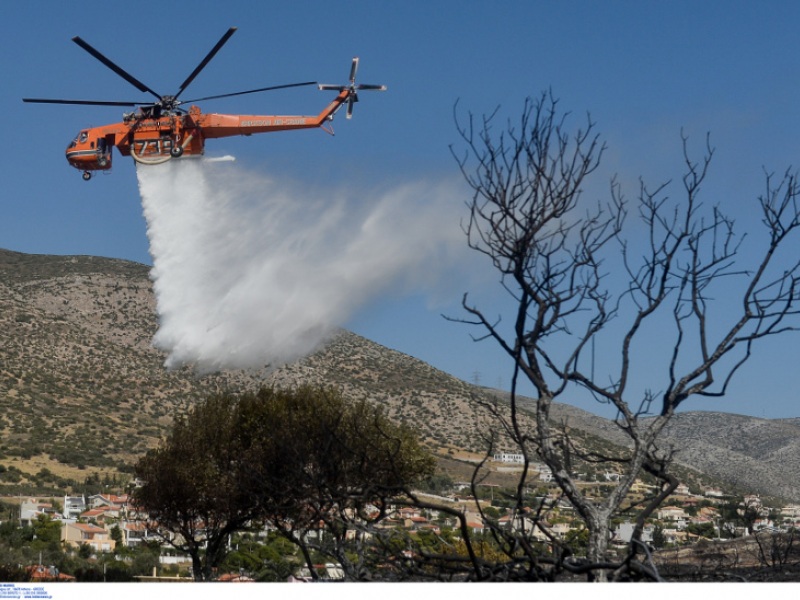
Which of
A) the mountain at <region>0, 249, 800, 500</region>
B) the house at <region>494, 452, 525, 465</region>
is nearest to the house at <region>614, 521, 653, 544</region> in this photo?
the mountain at <region>0, 249, 800, 500</region>

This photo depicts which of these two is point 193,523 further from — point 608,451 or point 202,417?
point 608,451

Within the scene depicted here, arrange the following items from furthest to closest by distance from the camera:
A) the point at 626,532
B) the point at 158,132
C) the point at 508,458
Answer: the point at 508,458 < the point at 158,132 < the point at 626,532

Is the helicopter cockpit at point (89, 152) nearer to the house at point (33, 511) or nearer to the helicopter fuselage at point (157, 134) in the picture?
the helicopter fuselage at point (157, 134)

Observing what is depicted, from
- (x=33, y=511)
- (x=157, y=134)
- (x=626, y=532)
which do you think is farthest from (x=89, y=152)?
(x=626, y=532)

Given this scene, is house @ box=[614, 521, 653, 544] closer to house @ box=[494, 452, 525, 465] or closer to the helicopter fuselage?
the helicopter fuselage

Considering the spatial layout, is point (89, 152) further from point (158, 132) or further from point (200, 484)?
point (200, 484)

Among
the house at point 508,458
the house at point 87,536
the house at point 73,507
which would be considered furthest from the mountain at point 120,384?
the house at point 87,536

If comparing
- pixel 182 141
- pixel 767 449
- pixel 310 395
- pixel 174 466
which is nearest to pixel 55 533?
→ pixel 174 466
